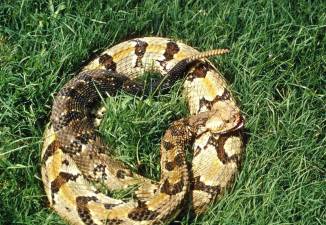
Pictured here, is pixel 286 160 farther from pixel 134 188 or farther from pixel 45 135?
pixel 45 135

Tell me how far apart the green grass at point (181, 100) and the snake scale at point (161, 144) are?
133 millimetres

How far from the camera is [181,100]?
6.43 metres

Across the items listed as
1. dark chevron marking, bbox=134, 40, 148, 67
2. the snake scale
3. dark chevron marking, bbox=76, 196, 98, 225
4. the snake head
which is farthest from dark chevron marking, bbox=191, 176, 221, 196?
dark chevron marking, bbox=134, 40, 148, 67

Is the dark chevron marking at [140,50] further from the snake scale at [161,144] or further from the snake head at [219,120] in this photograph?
the snake head at [219,120]

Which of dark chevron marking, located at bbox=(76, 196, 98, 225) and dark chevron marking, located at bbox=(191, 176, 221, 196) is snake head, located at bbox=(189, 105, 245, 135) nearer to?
dark chevron marking, located at bbox=(191, 176, 221, 196)

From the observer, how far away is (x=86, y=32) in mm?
6582

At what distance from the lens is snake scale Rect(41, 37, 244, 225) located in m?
5.44

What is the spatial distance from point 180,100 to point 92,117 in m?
0.86

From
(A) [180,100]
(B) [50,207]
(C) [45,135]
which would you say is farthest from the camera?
(A) [180,100]

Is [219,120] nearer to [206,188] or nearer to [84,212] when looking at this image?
[206,188]

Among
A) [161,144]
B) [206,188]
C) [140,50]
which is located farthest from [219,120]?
[140,50]

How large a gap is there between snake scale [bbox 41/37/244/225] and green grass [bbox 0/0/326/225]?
0.13 m

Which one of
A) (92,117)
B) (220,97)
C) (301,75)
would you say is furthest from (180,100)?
(301,75)

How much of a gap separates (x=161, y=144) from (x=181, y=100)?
62 cm
